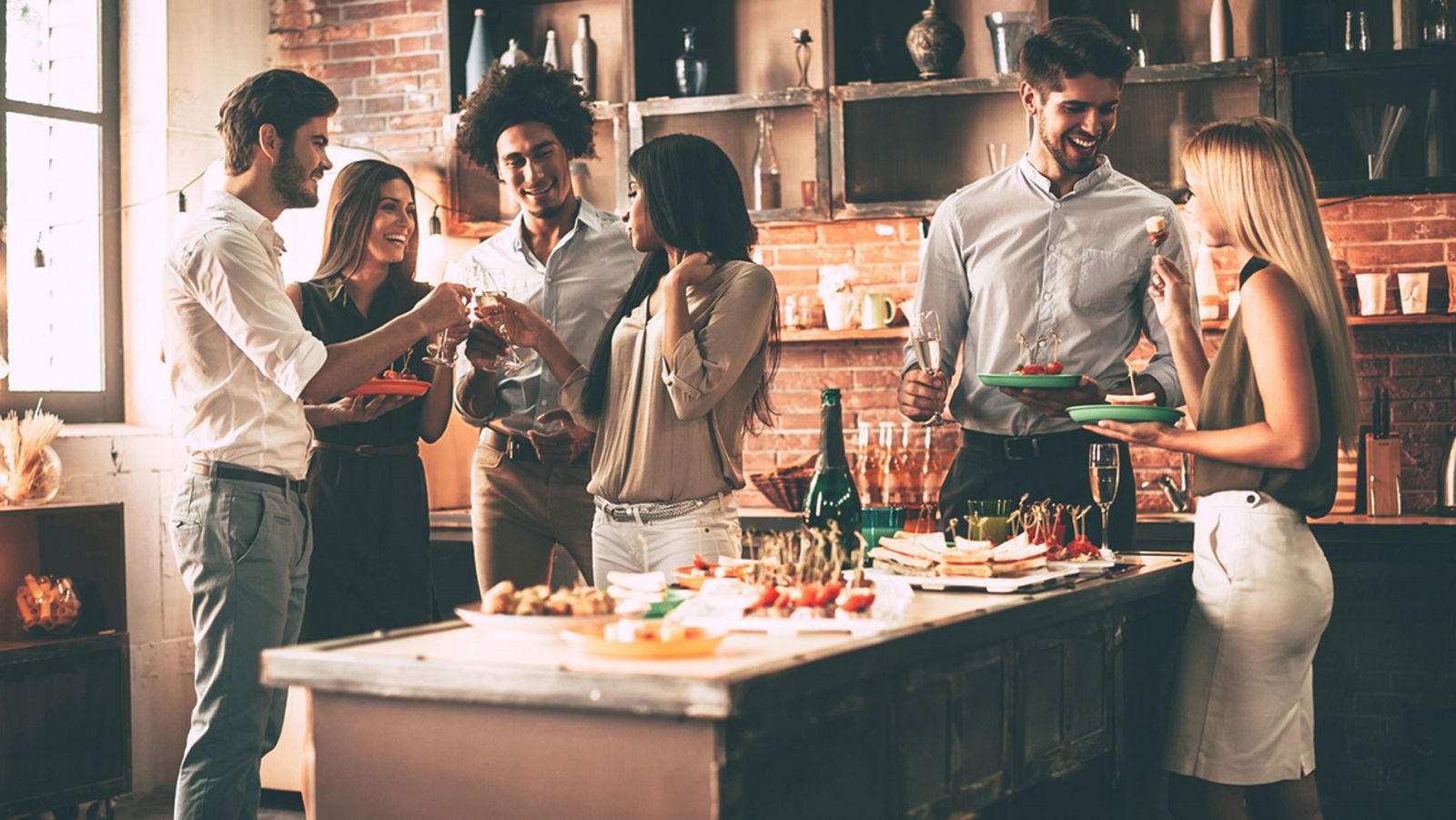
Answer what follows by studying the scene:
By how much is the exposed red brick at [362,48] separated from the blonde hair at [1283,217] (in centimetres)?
407

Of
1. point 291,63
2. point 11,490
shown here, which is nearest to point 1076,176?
point 11,490

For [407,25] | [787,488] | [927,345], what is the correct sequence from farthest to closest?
[407,25]
[787,488]
[927,345]

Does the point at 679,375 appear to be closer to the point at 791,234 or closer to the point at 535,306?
the point at 535,306

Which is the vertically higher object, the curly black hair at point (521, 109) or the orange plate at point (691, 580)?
the curly black hair at point (521, 109)

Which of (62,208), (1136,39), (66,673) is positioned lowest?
(66,673)

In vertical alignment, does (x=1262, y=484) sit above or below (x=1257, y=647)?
above

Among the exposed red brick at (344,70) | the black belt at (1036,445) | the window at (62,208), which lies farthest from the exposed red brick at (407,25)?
the black belt at (1036,445)

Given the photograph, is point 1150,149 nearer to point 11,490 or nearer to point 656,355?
point 656,355

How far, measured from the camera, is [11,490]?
4441mm

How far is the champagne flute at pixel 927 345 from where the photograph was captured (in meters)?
3.21

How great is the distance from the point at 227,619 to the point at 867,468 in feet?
8.64

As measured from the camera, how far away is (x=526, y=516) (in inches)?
141

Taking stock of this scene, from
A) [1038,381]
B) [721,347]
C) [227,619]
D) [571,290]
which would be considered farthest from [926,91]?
[227,619]

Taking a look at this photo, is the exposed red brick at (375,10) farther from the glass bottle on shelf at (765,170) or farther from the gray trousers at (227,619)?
the gray trousers at (227,619)
